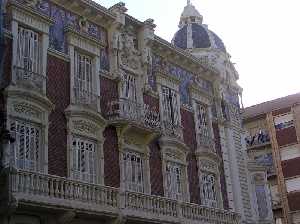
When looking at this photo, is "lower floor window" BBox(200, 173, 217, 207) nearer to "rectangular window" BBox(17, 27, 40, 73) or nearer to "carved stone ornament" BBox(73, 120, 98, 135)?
"carved stone ornament" BBox(73, 120, 98, 135)

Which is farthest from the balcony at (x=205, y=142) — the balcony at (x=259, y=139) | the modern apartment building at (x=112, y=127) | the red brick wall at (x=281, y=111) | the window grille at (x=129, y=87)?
the red brick wall at (x=281, y=111)

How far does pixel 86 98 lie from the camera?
22.8m

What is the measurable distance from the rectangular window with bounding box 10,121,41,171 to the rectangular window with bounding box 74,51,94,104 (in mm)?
2920

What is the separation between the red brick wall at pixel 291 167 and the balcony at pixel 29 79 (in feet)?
95.6

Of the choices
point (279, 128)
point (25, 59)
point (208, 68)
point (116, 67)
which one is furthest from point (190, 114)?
point (279, 128)

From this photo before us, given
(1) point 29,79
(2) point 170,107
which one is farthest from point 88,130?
(2) point 170,107

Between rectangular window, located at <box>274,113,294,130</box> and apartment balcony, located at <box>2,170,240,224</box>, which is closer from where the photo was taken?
apartment balcony, located at <box>2,170,240,224</box>

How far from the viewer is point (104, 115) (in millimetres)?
23375

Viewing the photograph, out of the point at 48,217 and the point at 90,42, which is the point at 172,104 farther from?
the point at 48,217

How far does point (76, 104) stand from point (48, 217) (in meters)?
5.11

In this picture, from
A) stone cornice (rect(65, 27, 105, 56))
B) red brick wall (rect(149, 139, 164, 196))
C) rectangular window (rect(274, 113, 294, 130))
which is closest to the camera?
stone cornice (rect(65, 27, 105, 56))

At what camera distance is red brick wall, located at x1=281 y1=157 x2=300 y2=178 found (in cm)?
4484

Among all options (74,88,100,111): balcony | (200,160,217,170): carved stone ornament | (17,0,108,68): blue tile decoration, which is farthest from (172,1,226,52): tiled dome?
(74,88,100,111): balcony

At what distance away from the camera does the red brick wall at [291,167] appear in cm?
4484
